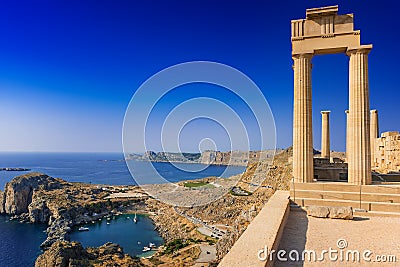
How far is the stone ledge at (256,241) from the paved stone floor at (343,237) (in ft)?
1.52

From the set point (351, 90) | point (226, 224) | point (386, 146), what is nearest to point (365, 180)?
point (351, 90)

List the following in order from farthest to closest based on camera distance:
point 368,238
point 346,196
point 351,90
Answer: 1. point 351,90
2. point 346,196
3. point 368,238

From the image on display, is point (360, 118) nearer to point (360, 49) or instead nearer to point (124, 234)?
point (360, 49)

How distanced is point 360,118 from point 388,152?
9937 millimetres

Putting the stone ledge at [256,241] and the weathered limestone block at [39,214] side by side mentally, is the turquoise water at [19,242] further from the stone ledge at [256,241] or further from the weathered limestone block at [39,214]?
the stone ledge at [256,241]

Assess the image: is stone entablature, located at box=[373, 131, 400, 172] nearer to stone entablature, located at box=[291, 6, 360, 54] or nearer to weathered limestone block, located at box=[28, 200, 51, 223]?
stone entablature, located at box=[291, 6, 360, 54]

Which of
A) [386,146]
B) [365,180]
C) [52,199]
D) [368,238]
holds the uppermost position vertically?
[386,146]

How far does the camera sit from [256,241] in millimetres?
4328

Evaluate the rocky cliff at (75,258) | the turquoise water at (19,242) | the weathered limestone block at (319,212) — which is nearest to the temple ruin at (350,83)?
the weathered limestone block at (319,212)

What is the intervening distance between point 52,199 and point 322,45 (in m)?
76.2

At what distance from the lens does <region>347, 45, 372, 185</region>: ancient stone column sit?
894 centimetres

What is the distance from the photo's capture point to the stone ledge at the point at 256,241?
353 cm

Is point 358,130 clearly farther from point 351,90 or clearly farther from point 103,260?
point 103,260

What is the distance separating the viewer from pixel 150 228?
58.0m
